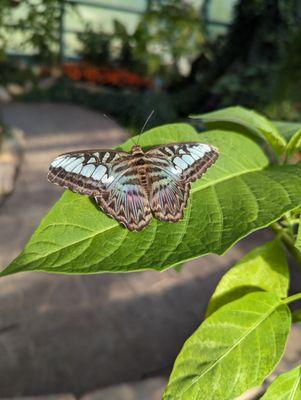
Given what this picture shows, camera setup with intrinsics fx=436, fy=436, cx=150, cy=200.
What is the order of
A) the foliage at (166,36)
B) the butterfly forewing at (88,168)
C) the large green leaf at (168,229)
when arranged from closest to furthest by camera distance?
the large green leaf at (168,229) → the butterfly forewing at (88,168) → the foliage at (166,36)

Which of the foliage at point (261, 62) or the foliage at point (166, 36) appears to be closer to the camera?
the foliage at point (261, 62)

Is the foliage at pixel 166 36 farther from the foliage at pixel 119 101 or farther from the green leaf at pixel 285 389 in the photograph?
the green leaf at pixel 285 389

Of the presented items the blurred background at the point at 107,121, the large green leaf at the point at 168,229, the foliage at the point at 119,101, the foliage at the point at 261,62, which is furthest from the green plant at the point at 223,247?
the foliage at the point at 119,101

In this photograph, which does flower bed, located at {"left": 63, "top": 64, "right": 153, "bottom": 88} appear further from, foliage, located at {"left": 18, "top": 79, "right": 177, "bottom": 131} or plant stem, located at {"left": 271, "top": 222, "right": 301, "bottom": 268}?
plant stem, located at {"left": 271, "top": 222, "right": 301, "bottom": 268}

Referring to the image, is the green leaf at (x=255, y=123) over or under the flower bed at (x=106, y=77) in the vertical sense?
over

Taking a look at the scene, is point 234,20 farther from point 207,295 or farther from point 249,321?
point 249,321

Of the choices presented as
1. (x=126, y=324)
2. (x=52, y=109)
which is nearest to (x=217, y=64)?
(x=52, y=109)

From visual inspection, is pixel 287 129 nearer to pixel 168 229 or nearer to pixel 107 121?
pixel 168 229
